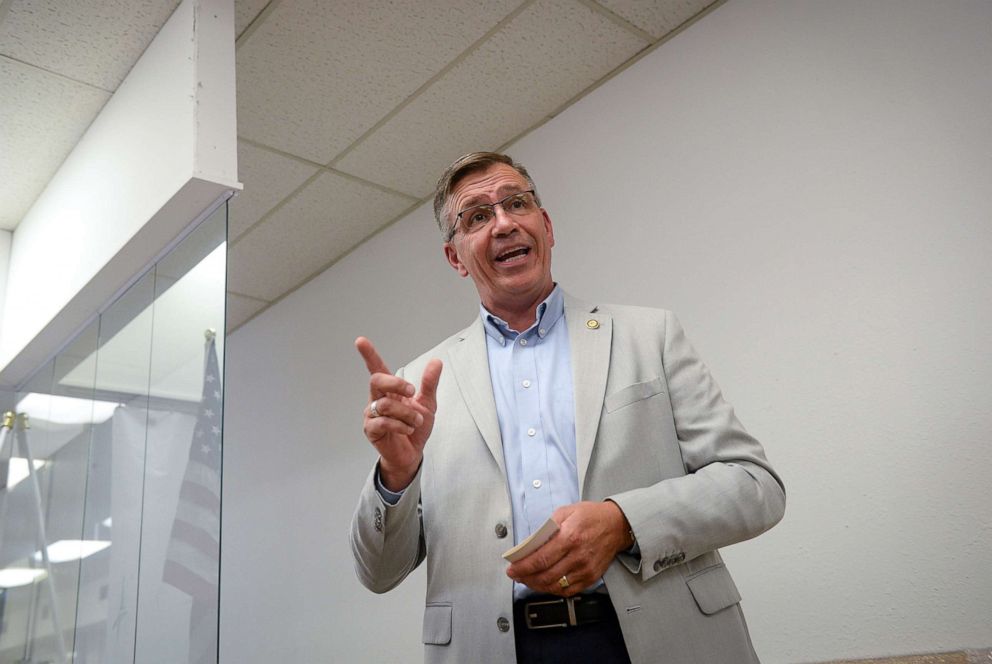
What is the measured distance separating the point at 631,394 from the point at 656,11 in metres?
1.74

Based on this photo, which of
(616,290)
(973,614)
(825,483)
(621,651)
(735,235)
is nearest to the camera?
(621,651)

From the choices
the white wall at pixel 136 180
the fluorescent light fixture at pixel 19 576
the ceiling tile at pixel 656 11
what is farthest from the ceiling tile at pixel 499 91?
the fluorescent light fixture at pixel 19 576

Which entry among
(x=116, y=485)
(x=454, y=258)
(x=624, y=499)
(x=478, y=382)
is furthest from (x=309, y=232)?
(x=624, y=499)

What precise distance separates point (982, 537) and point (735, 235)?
40.9 inches

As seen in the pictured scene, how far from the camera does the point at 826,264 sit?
7.41 feet

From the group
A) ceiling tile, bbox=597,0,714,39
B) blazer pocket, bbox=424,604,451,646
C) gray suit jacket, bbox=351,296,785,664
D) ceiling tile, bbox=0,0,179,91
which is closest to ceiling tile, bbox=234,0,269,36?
ceiling tile, bbox=0,0,179,91

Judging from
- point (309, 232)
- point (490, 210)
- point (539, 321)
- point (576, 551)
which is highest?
point (309, 232)

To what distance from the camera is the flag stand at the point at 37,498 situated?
2570mm

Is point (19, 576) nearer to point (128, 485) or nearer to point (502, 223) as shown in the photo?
point (128, 485)

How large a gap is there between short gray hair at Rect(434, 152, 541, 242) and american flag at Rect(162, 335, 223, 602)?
69 centimetres

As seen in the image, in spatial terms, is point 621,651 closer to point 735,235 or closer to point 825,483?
point 825,483

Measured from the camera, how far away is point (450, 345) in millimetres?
1653

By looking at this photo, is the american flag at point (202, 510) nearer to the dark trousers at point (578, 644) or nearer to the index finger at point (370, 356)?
the index finger at point (370, 356)

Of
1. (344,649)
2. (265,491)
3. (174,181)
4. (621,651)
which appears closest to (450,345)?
(621,651)
